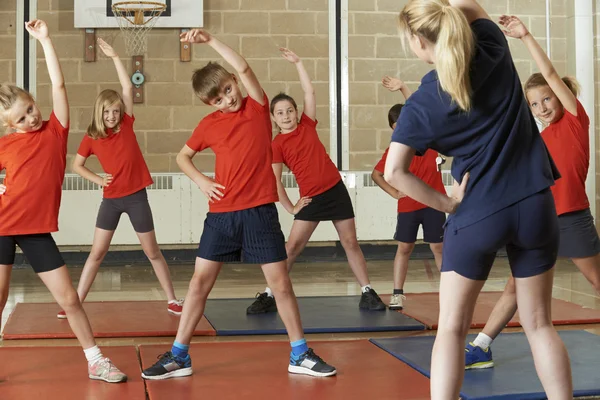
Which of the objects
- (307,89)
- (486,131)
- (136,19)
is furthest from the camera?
(136,19)

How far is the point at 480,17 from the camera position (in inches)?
92.2

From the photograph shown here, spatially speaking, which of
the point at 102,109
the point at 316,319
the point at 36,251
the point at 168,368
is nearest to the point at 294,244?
the point at 316,319

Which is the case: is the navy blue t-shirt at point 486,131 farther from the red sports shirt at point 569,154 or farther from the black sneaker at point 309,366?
the red sports shirt at point 569,154

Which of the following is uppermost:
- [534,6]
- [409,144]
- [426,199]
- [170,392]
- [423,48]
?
[534,6]

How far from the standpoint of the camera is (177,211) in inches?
318

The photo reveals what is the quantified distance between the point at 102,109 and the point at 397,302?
7.79 feet

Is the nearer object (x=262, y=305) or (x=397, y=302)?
(x=262, y=305)

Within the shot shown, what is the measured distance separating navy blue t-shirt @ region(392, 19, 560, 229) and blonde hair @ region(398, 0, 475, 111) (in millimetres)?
54

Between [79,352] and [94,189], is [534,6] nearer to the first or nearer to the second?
[94,189]

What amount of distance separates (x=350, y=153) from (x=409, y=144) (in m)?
6.09

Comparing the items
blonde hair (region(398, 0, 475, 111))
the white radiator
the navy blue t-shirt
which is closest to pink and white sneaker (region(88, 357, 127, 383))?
the navy blue t-shirt

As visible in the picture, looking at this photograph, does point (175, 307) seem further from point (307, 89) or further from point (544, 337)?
point (544, 337)

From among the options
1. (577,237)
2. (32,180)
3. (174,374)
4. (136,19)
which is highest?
(136,19)

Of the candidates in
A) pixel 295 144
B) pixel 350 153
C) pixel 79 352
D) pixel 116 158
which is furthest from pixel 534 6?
pixel 79 352
